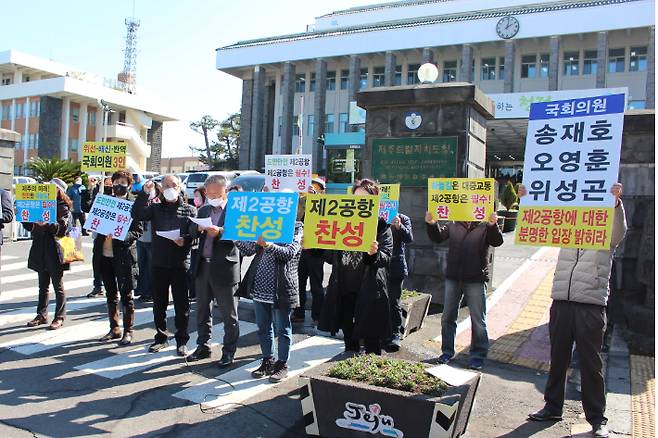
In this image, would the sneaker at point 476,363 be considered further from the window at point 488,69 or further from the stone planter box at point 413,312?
the window at point 488,69

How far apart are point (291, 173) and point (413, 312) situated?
331 cm

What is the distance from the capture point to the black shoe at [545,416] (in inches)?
197

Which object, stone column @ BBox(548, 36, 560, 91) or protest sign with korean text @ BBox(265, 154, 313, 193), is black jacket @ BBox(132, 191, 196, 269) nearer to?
protest sign with korean text @ BBox(265, 154, 313, 193)

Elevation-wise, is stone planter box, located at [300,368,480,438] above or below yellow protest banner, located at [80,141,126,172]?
below

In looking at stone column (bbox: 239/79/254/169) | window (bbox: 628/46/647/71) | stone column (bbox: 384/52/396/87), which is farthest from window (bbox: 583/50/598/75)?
stone column (bbox: 239/79/254/169)

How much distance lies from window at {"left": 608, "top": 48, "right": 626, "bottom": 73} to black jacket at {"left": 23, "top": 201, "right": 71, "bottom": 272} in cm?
4349

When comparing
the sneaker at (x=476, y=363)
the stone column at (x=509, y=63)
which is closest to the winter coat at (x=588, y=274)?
the sneaker at (x=476, y=363)

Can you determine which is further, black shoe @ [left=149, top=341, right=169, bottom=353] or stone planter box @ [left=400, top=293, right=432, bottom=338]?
stone planter box @ [left=400, top=293, right=432, bottom=338]

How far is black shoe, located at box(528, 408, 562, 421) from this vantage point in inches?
197

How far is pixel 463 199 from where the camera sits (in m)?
6.35

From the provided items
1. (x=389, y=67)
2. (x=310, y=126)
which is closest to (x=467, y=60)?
(x=389, y=67)

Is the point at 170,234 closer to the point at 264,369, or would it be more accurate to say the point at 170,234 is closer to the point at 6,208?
the point at 264,369

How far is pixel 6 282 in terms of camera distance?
34.3ft

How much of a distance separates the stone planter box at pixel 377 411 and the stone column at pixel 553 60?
4274 centimetres
